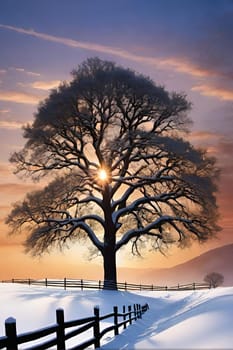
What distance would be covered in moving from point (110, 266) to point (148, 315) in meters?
9.63

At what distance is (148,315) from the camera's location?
24781mm

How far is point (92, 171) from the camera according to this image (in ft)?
112

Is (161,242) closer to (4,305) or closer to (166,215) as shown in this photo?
(166,215)

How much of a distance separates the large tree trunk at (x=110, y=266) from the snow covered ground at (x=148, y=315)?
1.90 meters

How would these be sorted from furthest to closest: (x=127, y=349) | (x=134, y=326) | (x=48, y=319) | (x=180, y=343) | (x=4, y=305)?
(x=4, y=305) < (x=48, y=319) < (x=134, y=326) < (x=127, y=349) < (x=180, y=343)

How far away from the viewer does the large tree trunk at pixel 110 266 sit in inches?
1337

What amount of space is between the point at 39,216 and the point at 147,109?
10854 millimetres

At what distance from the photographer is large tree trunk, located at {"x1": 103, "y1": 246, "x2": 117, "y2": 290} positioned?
34.0 meters

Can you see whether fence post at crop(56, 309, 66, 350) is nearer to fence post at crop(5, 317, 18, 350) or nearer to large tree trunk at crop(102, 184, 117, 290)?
fence post at crop(5, 317, 18, 350)

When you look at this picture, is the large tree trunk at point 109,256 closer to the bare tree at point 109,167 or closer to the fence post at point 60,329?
the bare tree at point 109,167

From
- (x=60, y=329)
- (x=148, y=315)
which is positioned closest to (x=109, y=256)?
(x=148, y=315)

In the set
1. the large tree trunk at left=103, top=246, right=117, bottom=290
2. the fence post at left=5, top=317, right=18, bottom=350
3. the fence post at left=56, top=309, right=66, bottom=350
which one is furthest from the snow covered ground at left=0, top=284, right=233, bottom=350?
the fence post at left=5, top=317, right=18, bottom=350

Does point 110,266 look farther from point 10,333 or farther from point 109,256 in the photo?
point 10,333

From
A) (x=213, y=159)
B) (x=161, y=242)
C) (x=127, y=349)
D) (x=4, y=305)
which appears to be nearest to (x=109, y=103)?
(x=213, y=159)
